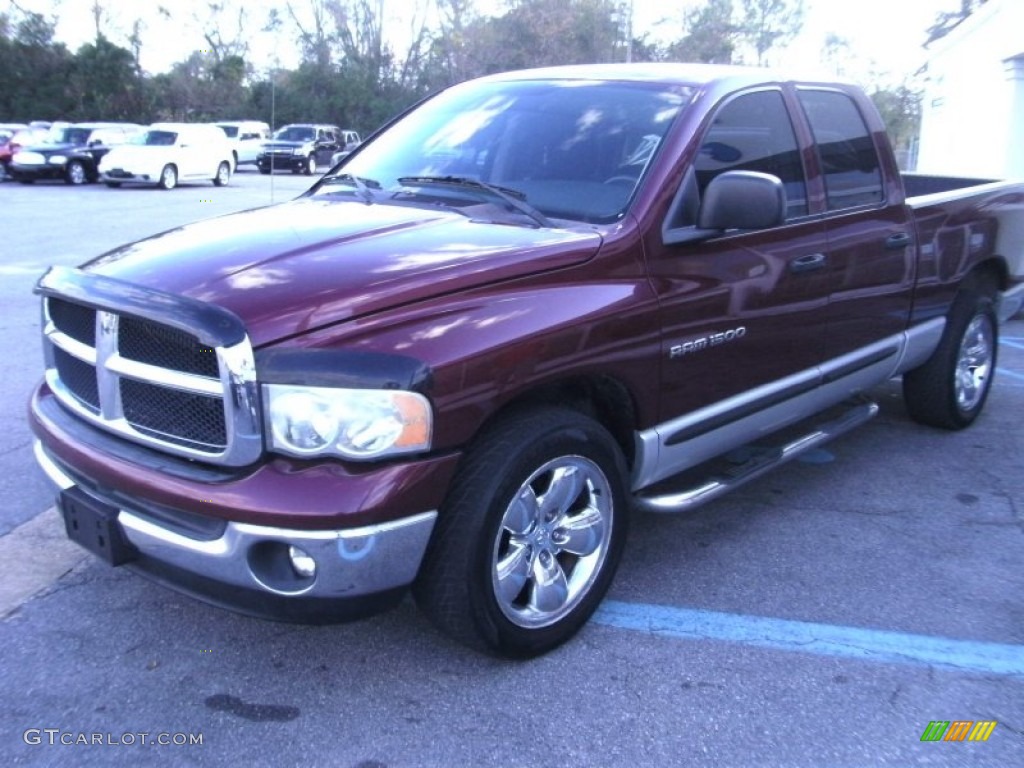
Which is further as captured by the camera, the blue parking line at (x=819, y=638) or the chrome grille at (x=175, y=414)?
the blue parking line at (x=819, y=638)

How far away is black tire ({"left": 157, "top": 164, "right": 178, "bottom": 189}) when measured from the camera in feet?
84.1

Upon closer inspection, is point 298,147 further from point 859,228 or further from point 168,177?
point 859,228

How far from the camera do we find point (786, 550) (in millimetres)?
4172

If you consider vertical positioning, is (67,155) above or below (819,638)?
above

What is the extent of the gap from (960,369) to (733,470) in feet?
7.83

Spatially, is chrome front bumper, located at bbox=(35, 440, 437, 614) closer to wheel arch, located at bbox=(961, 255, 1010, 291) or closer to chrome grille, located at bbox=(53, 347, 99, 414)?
A: chrome grille, located at bbox=(53, 347, 99, 414)

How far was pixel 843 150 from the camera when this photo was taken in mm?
4723

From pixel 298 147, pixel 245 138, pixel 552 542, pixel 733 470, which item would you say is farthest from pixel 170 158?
pixel 552 542

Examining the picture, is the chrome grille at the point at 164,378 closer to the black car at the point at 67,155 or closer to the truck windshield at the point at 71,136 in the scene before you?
the black car at the point at 67,155

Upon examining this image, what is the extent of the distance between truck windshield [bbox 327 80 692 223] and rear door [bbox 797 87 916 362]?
1.03 meters

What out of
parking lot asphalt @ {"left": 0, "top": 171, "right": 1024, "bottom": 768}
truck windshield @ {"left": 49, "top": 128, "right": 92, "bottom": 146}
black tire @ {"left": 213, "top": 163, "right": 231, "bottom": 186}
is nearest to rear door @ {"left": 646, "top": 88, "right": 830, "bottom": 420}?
parking lot asphalt @ {"left": 0, "top": 171, "right": 1024, "bottom": 768}

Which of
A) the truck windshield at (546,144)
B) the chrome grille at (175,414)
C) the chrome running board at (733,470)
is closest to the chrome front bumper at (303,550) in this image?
the chrome grille at (175,414)

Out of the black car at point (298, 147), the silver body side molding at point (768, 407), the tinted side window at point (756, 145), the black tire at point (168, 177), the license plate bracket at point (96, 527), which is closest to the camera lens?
the license plate bracket at point (96, 527)

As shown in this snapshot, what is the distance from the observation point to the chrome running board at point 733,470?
3660mm
